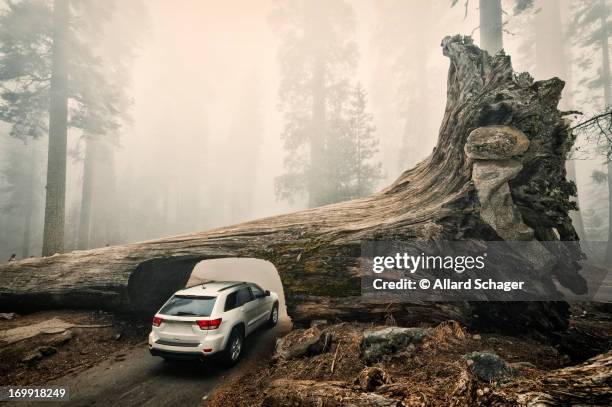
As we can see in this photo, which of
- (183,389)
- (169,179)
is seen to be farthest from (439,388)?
(169,179)

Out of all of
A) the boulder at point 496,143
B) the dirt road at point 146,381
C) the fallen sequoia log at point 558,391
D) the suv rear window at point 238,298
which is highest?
→ the boulder at point 496,143

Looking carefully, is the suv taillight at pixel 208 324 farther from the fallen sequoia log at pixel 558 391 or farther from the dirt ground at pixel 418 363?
the fallen sequoia log at pixel 558 391

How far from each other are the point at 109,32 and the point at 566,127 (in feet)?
99.3

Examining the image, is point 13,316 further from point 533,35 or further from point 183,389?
point 533,35

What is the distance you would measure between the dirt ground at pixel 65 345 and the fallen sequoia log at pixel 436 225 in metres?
0.56

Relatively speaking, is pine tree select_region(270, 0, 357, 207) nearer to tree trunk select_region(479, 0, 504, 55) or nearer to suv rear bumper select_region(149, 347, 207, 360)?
tree trunk select_region(479, 0, 504, 55)

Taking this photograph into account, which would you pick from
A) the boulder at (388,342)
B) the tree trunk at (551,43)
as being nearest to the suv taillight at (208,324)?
the boulder at (388,342)

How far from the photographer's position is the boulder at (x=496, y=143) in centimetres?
573

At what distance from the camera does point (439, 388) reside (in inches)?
142

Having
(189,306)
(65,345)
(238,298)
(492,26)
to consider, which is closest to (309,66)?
(492,26)

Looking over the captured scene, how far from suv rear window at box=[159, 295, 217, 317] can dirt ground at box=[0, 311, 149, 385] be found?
7.13ft

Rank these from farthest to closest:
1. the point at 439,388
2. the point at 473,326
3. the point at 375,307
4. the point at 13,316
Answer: the point at 13,316 < the point at 375,307 < the point at 473,326 < the point at 439,388

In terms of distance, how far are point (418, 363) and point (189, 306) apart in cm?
469

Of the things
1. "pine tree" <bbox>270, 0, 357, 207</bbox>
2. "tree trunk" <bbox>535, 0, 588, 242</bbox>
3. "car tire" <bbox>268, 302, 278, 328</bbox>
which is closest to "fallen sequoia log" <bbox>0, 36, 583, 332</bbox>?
"car tire" <bbox>268, 302, 278, 328</bbox>
